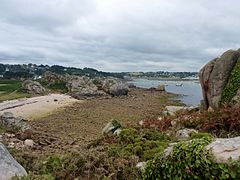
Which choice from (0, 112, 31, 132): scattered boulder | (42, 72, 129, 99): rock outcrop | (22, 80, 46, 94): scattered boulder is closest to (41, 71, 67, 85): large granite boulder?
(42, 72, 129, 99): rock outcrop

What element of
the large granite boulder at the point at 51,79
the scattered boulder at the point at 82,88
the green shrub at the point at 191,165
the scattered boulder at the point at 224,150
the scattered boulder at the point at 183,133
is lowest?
the scattered boulder at the point at 82,88

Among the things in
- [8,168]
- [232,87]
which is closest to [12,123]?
[232,87]

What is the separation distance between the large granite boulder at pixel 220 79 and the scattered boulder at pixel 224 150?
433 inches

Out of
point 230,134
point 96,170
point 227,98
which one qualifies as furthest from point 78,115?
point 96,170

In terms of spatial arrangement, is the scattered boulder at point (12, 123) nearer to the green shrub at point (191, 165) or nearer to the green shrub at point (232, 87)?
the green shrub at point (232, 87)

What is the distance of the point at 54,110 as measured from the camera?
38.7 m

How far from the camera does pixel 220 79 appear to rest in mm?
17797

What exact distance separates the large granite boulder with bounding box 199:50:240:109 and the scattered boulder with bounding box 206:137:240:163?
36.1 ft

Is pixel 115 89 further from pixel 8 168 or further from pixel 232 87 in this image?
pixel 8 168

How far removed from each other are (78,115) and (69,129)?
8.43 m

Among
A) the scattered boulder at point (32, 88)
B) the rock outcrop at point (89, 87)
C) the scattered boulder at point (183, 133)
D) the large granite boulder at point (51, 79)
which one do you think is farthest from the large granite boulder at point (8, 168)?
the large granite boulder at point (51, 79)

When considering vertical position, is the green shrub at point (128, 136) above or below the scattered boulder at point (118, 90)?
above

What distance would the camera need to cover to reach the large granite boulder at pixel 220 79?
17.0 meters

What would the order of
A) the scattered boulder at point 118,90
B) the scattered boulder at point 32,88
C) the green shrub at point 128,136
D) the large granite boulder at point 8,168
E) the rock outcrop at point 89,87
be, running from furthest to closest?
the scattered boulder at point 118,90
the scattered boulder at point 32,88
the rock outcrop at point 89,87
the green shrub at point 128,136
the large granite boulder at point 8,168
